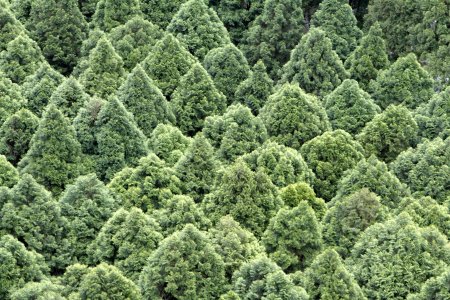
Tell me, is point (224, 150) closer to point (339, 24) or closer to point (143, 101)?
point (143, 101)

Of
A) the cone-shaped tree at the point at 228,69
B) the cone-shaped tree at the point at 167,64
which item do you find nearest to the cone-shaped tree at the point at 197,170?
the cone-shaped tree at the point at 167,64

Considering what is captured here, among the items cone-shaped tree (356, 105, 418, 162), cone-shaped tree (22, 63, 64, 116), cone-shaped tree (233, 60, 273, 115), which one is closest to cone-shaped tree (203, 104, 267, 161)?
cone-shaped tree (356, 105, 418, 162)

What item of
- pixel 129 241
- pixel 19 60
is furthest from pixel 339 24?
pixel 129 241

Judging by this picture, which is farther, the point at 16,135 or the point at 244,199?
the point at 16,135

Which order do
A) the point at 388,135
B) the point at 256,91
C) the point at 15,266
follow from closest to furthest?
the point at 15,266 < the point at 388,135 < the point at 256,91

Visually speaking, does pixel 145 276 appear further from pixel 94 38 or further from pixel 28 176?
pixel 94 38

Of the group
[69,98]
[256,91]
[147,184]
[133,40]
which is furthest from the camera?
[133,40]

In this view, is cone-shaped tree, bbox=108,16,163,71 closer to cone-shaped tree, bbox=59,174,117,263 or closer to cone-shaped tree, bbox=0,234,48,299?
cone-shaped tree, bbox=59,174,117,263
